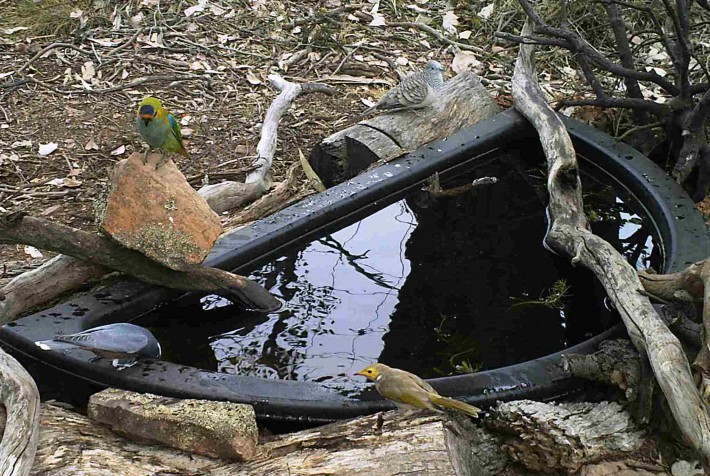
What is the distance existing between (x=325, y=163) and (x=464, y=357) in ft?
6.97

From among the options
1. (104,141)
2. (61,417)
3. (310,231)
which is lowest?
(61,417)

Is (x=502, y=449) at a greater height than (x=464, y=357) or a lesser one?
lesser

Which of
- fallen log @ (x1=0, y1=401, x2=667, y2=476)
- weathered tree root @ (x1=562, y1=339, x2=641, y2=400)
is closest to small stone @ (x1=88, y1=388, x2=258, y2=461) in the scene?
fallen log @ (x1=0, y1=401, x2=667, y2=476)

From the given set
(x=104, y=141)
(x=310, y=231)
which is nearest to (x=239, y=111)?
(x=104, y=141)

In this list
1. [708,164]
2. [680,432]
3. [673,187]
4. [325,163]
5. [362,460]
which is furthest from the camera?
[325,163]

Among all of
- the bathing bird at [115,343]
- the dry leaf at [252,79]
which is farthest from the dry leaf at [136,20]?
the bathing bird at [115,343]

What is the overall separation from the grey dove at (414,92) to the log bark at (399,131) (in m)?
0.05

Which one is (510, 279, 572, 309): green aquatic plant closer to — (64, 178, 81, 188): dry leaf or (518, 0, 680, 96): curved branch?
(518, 0, 680, 96): curved branch

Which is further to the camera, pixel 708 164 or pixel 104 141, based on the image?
pixel 104 141

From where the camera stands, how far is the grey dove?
5.12 metres

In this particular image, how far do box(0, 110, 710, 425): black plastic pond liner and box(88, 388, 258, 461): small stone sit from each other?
148mm

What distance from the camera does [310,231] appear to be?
4160mm

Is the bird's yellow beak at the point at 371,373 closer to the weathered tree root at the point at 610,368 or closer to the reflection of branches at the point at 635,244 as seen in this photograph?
the weathered tree root at the point at 610,368

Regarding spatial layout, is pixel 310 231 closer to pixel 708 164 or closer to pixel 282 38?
pixel 708 164
